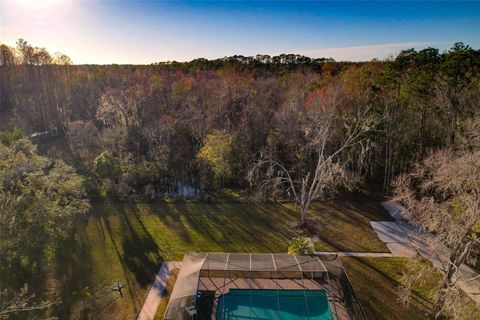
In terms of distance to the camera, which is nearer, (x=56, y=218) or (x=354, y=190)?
(x=56, y=218)

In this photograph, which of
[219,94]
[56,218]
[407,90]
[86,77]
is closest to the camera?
[56,218]

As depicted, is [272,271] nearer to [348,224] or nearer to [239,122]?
[348,224]

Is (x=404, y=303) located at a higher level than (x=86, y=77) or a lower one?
lower

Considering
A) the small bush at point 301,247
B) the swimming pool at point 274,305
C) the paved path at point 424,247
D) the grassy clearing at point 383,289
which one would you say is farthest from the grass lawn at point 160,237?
the swimming pool at point 274,305

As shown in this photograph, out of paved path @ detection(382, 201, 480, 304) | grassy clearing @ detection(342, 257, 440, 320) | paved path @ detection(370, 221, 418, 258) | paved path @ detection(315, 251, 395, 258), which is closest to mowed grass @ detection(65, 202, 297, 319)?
paved path @ detection(315, 251, 395, 258)

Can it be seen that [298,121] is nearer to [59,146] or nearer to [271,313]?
[271,313]

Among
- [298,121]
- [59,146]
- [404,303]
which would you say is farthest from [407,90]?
[59,146]
